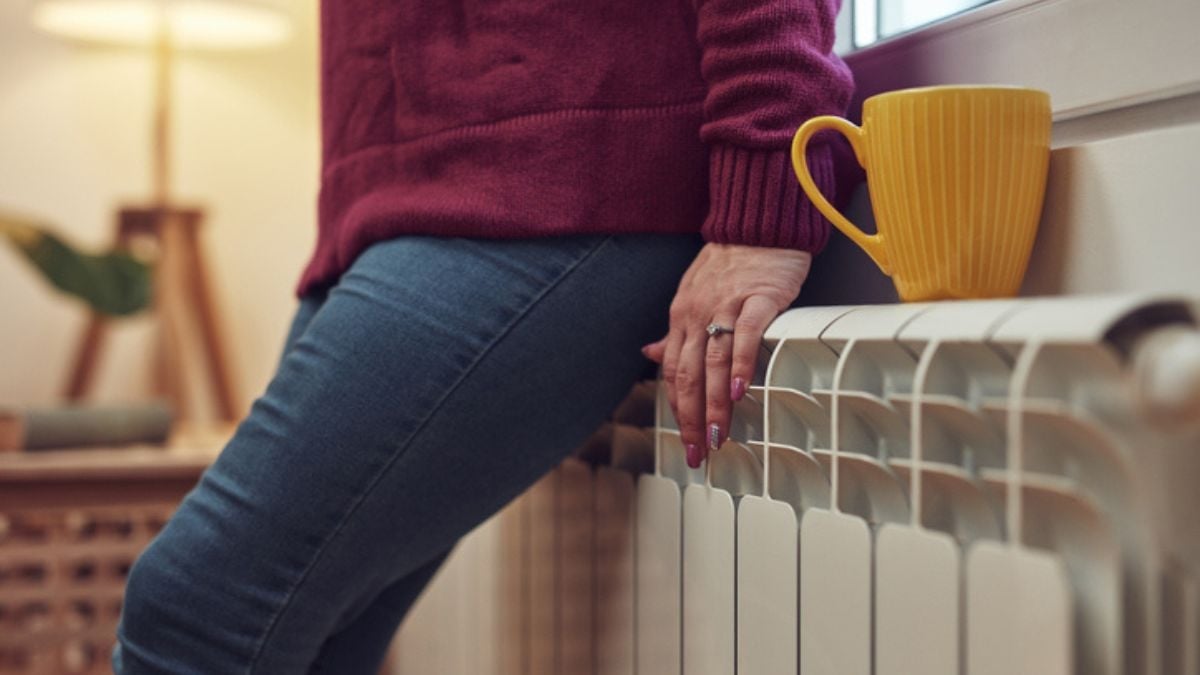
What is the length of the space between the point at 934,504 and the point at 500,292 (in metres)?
0.31

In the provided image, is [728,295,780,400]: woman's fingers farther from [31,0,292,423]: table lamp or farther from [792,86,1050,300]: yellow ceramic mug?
[31,0,292,423]: table lamp

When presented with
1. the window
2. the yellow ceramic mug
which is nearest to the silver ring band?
the yellow ceramic mug

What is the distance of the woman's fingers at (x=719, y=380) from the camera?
686mm

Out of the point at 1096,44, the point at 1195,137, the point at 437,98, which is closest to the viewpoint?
the point at 1195,137

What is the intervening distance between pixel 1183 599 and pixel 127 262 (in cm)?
178

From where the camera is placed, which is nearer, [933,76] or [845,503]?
[845,503]

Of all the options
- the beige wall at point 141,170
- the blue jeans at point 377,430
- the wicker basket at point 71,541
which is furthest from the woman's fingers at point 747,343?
the beige wall at point 141,170

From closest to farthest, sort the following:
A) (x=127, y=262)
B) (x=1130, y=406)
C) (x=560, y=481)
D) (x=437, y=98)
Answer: (x=1130, y=406) < (x=437, y=98) < (x=560, y=481) < (x=127, y=262)

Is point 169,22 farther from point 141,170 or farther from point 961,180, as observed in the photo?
point 961,180

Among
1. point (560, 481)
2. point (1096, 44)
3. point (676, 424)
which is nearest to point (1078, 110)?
point (1096, 44)

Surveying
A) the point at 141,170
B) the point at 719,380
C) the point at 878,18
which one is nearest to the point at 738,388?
the point at 719,380

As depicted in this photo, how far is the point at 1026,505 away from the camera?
0.48 metres

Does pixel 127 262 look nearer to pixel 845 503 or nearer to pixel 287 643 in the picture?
pixel 287 643

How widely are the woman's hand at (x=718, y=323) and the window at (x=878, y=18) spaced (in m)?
0.28
